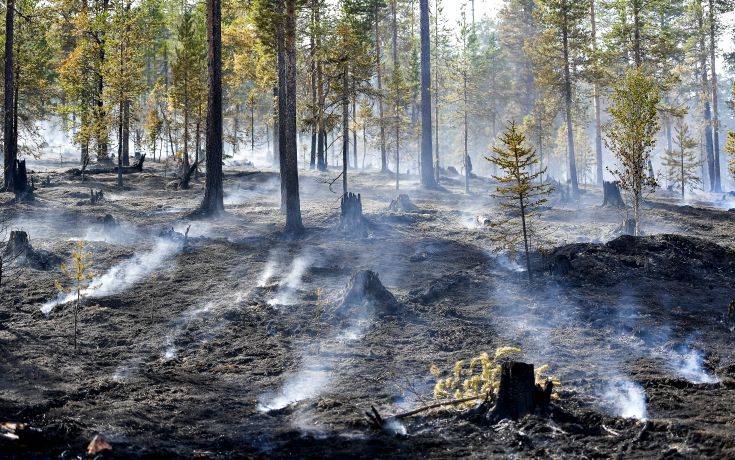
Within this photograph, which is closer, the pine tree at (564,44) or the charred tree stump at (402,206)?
the charred tree stump at (402,206)

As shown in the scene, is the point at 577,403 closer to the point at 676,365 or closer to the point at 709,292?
the point at 676,365

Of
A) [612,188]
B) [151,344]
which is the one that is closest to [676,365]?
[151,344]

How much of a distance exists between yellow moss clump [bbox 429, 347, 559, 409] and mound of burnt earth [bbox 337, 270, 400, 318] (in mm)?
3389

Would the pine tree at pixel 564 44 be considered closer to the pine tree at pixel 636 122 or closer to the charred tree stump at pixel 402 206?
the charred tree stump at pixel 402 206

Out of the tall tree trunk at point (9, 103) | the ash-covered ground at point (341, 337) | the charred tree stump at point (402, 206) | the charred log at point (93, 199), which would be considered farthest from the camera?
the charred tree stump at point (402, 206)

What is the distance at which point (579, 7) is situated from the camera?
1375 inches

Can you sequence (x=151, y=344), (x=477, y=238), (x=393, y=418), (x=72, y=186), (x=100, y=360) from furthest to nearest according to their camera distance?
(x=72, y=186)
(x=477, y=238)
(x=151, y=344)
(x=100, y=360)
(x=393, y=418)

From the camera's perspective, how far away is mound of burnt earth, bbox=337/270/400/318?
1466 cm

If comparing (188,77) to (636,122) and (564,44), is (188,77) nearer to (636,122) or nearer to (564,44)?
(564,44)

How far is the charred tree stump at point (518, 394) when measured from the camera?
8.73 metres

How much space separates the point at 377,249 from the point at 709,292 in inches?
357

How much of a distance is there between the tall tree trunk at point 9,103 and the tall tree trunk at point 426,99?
19408 mm

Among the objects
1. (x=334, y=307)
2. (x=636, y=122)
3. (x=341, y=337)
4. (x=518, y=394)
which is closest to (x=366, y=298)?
(x=334, y=307)

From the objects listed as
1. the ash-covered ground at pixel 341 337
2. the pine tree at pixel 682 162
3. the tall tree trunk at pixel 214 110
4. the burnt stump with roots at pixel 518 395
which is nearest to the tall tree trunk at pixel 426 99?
the ash-covered ground at pixel 341 337
